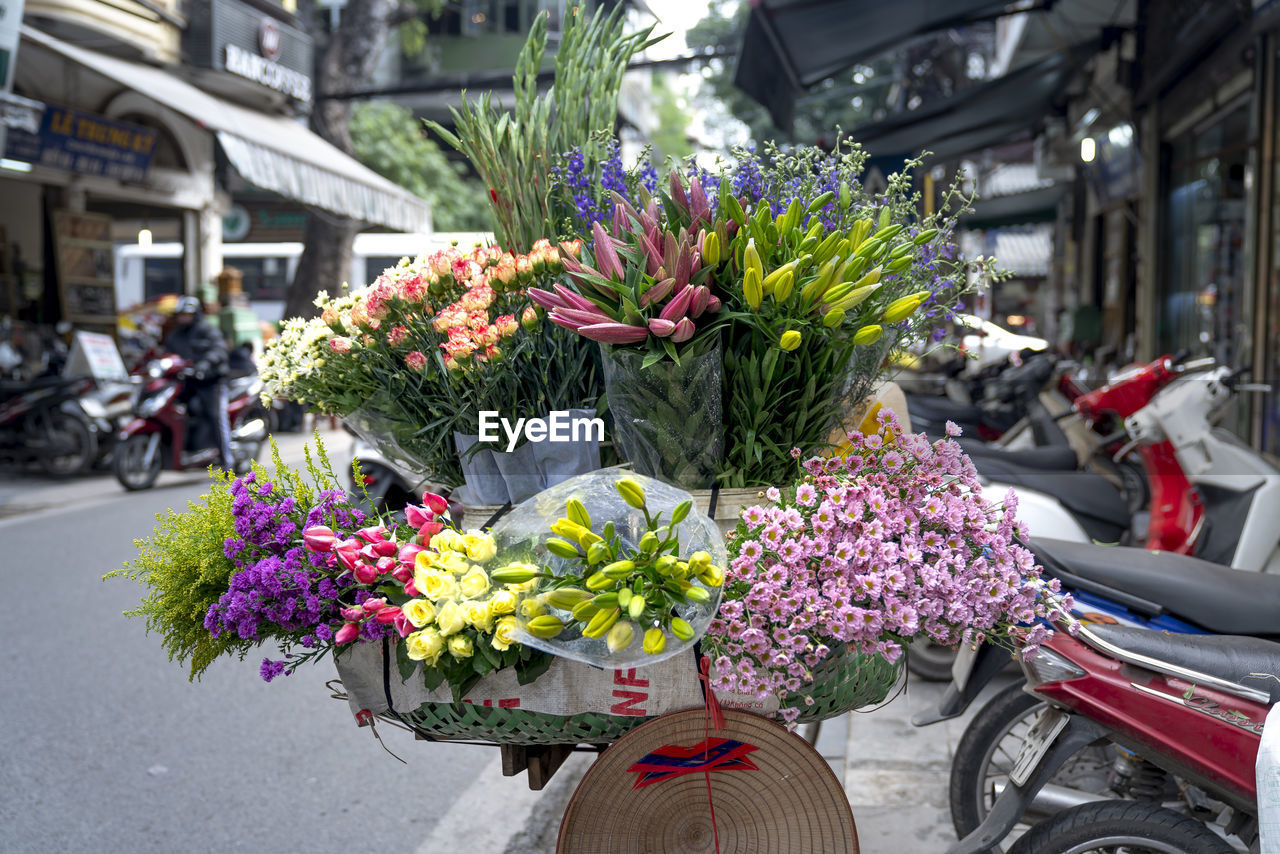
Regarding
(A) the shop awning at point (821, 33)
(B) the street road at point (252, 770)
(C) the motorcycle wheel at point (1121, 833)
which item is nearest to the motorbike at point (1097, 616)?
(B) the street road at point (252, 770)

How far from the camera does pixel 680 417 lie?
1746mm

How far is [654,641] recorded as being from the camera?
155 centimetres

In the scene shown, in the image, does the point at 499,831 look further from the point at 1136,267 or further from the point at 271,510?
the point at 1136,267

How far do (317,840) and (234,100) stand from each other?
13156mm

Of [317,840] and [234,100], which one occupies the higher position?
[234,100]

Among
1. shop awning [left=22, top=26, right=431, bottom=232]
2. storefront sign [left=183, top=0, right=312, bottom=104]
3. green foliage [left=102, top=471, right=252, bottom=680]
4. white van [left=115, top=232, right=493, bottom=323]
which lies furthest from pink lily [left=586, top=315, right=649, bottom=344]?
white van [left=115, top=232, right=493, bottom=323]

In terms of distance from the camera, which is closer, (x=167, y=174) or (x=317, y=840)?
Answer: (x=317, y=840)

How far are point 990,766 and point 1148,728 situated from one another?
786mm

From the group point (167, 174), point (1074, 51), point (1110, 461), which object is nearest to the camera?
point (1110, 461)

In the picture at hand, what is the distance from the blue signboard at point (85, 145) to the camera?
11211 mm

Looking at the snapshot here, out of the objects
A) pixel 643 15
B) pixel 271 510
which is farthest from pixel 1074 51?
pixel 643 15

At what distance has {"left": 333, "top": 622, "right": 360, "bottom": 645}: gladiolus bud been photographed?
168 centimetres

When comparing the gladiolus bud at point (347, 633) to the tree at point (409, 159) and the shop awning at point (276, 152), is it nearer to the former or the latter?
the shop awning at point (276, 152)

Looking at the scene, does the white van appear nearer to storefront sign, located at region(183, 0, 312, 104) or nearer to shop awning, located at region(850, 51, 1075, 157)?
storefront sign, located at region(183, 0, 312, 104)
